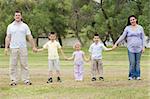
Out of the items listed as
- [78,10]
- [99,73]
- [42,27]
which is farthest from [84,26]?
[99,73]

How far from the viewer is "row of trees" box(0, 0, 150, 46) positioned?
2341 inches

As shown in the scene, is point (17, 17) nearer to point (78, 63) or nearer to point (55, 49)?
point (55, 49)

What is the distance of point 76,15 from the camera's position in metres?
65.0

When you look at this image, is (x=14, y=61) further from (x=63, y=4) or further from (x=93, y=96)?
(x=63, y=4)

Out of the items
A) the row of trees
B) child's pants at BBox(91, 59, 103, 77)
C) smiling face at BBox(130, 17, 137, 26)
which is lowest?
child's pants at BBox(91, 59, 103, 77)

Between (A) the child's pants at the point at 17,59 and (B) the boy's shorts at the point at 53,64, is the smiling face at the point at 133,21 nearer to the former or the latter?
(B) the boy's shorts at the point at 53,64

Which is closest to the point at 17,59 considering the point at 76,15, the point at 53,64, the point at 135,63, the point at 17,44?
the point at 17,44

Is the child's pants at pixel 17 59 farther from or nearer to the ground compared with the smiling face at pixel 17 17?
nearer to the ground

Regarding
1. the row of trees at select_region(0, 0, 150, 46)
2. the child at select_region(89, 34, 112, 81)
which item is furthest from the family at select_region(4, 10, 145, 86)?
the row of trees at select_region(0, 0, 150, 46)

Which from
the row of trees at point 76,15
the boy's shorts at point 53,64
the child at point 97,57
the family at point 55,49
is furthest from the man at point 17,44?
the row of trees at point 76,15

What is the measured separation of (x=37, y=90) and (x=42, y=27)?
50577 mm

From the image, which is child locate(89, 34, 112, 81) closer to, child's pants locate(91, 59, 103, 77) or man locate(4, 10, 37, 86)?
child's pants locate(91, 59, 103, 77)

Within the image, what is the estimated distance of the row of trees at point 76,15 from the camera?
59.5 meters

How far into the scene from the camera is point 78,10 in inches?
2516
